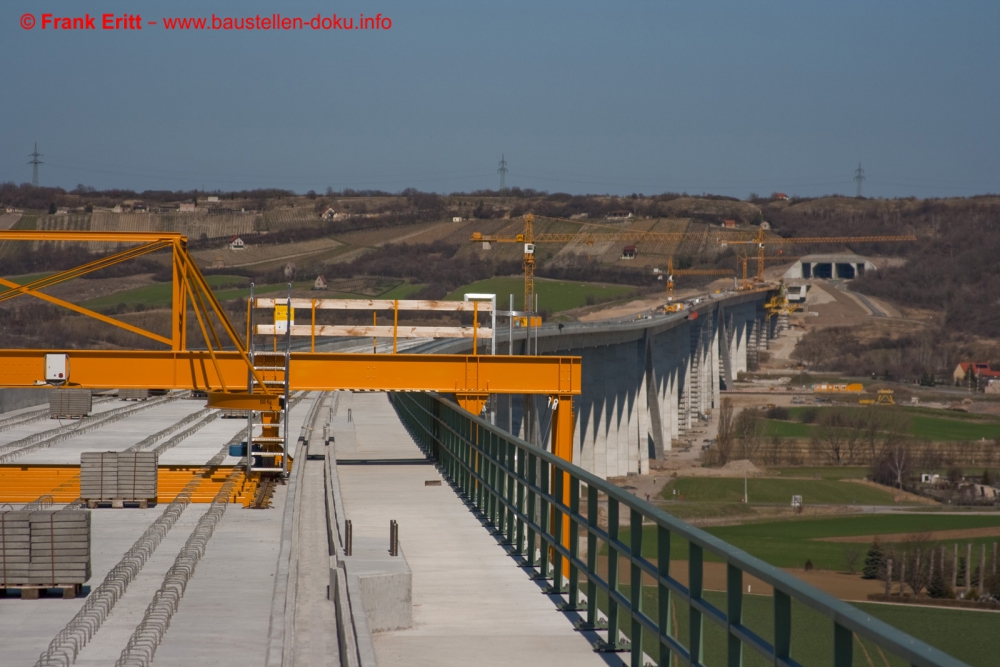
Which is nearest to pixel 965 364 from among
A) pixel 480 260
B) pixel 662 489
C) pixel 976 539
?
pixel 480 260

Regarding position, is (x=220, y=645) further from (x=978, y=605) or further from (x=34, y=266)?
(x=34, y=266)

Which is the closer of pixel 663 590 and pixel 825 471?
pixel 663 590

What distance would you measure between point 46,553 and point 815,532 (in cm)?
5324

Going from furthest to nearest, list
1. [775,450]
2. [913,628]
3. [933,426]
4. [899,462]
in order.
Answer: [933,426]
[775,450]
[899,462]
[913,628]

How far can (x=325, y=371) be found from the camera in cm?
2142

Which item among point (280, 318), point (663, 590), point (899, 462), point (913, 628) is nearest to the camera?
point (663, 590)

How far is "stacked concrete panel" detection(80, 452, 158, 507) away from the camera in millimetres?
16875

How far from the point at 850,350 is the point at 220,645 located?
15934 cm

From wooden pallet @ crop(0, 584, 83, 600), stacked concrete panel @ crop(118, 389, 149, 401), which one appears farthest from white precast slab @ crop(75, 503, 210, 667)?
stacked concrete panel @ crop(118, 389, 149, 401)

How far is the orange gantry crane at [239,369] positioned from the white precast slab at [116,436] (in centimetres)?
294

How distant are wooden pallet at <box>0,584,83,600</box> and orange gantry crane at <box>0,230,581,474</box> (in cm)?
732

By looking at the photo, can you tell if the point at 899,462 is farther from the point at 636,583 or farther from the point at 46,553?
the point at 636,583

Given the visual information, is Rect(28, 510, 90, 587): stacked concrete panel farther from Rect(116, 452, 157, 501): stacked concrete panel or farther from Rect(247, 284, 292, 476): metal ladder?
Rect(247, 284, 292, 476): metal ladder

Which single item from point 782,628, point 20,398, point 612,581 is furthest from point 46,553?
point 20,398
